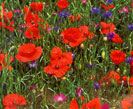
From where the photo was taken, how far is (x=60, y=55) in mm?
1754

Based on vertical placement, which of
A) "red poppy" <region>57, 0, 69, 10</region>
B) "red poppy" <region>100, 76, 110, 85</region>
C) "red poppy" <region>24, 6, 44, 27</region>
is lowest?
"red poppy" <region>100, 76, 110, 85</region>

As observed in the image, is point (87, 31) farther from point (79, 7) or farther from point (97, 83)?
point (79, 7)

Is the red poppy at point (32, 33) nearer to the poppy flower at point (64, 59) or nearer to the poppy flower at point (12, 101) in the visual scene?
the poppy flower at point (64, 59)

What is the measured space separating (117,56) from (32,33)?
543 millimetres

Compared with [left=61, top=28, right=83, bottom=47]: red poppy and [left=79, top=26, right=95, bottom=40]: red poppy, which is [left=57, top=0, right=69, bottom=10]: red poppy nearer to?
[left=79, top=26, right=95, bottom=40]: red poppy

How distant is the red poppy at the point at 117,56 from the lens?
1763mm

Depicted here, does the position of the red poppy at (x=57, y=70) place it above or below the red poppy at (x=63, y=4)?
below

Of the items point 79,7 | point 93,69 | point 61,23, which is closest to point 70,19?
point 61,23

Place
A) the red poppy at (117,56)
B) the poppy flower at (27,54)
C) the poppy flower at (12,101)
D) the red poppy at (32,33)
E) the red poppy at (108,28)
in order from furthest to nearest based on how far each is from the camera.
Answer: the red poppy at (108,28) → the red poppy at (32,33) → the red poppy at (117,56) → the poppy flower at (27,54) → the poppy flower at (12,101)

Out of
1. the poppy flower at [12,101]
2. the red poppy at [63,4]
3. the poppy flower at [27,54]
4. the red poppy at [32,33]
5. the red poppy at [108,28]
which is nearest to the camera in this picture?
the poppy flower at [12,101]

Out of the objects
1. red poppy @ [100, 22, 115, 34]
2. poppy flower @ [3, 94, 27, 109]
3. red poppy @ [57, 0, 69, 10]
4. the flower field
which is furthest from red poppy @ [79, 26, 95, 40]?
poppy flower @ [3, 94, 27, 109]

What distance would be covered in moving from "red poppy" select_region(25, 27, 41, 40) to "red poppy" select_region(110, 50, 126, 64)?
497mm

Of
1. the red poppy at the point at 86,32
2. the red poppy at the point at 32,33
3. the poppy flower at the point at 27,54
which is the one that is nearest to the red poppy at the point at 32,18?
the red poppy at the point at 32,33

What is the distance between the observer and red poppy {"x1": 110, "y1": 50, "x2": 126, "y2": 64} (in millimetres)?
1763
